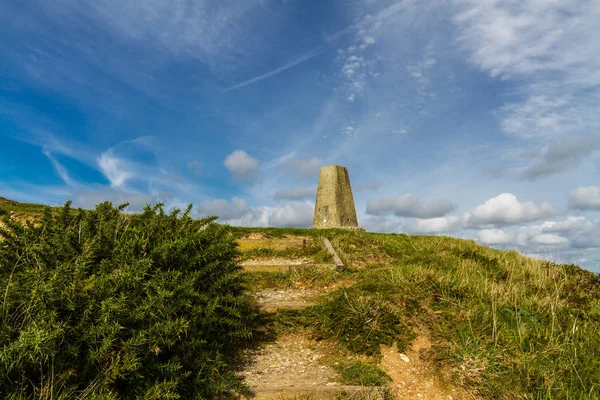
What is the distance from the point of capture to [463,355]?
445cm

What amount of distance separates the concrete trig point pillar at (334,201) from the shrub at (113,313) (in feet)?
41.5

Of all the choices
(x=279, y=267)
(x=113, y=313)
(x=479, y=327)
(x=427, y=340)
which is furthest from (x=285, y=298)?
(x=113, y=313)

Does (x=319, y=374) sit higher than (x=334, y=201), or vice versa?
(x=334, y=201)

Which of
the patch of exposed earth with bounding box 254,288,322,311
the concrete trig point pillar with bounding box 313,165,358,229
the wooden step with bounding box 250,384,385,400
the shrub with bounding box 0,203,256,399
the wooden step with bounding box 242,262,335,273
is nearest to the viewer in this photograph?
the shrub with bounding box 0,203,256,399

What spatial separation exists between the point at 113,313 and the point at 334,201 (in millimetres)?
14541

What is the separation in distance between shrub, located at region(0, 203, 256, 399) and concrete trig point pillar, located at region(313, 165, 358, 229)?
1265 cm

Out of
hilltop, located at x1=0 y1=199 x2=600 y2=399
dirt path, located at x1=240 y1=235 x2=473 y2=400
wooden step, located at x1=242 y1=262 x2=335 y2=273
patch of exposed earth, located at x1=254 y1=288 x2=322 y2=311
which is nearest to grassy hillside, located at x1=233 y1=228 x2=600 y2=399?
hilltop, located at x1=0 y1=199 x2=600 y2=399

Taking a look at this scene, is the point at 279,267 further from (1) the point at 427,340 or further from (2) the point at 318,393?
(2) the point at 318,393

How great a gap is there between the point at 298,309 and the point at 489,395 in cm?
302

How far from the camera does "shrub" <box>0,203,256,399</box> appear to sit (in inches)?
119

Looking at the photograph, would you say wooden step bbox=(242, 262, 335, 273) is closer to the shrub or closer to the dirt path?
the dirt path

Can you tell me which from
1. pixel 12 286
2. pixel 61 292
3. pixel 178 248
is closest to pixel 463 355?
pixel 178 248

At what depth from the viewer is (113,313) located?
332 centimetres

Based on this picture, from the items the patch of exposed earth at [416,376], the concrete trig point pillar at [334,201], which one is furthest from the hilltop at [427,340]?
the concrete trig point pillar at [334,201]
